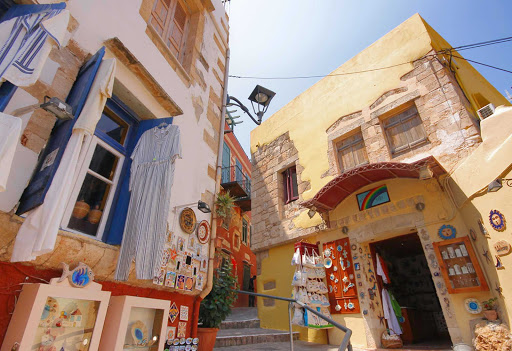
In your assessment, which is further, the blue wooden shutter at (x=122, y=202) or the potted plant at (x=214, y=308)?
the potted plant at (x=214, y=308)

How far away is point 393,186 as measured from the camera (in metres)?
5.95

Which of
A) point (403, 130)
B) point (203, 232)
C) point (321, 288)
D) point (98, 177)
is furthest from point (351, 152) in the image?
point (98, 177)

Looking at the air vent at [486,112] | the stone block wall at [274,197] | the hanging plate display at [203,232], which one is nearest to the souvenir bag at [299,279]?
the stone block wall at [274,197]

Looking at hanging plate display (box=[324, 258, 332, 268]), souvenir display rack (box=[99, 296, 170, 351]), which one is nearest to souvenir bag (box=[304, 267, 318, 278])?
hanging plate display (box=[324, 258, 332, 268])

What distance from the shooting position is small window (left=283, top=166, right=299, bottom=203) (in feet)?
27.0

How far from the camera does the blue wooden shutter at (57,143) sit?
2.17 metres

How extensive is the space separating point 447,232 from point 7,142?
609cm

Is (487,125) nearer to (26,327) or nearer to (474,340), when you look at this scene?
(474,340)

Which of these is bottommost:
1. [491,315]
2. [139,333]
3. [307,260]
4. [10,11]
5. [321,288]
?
[139,333]

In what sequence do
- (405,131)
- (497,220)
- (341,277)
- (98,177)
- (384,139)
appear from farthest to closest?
1. (384,139)
2. (405,131)
3. (341,277)
4. (497,220)
5. (98,177)

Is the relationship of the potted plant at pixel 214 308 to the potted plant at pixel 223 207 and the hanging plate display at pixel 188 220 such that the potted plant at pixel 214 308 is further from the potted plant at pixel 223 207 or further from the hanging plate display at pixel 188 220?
the hanging plate display at pixel 188 220

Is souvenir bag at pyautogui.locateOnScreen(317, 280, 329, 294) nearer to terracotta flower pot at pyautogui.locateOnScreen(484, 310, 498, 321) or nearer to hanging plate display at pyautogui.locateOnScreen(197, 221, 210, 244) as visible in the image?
terracotta flower pot at pyautogui.locateOnScreen(484, 310, 498, 321)

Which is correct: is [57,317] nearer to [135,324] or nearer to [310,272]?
[135,324]

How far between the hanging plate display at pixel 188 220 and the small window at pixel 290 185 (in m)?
4.28
